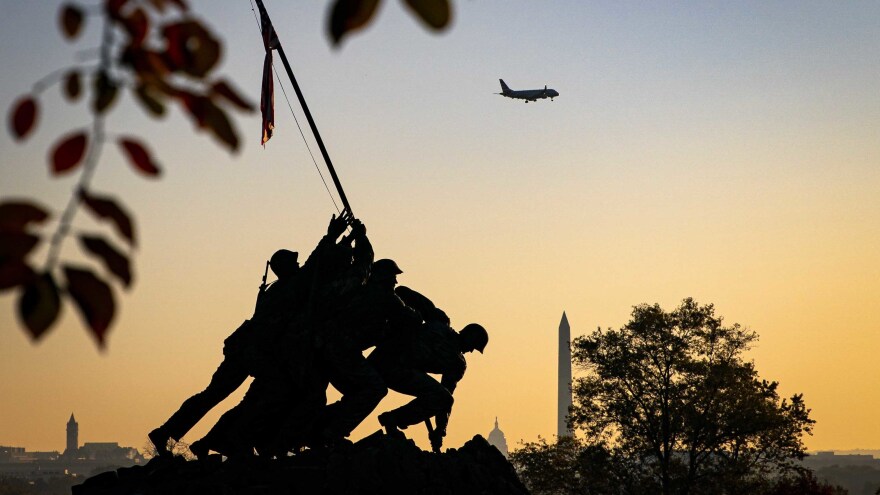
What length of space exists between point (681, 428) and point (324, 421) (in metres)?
20.6

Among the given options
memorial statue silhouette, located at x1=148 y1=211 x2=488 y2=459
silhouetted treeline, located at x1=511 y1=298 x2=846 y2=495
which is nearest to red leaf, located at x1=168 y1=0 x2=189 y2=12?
memorial statue silhouette, located at x1=148 y1=211 x2=488 y2=459

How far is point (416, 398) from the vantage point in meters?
16.2

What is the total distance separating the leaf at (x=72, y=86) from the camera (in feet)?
8.75

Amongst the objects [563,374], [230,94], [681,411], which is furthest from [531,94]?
[230,94]

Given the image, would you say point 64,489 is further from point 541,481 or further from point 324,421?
point 324,421

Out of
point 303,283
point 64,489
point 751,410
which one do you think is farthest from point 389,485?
point 64,489

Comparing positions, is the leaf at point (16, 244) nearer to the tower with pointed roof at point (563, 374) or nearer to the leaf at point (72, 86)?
the leaf at point (72, 86)

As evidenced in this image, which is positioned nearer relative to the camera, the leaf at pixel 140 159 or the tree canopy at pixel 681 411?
the leaf at pixel 140 159

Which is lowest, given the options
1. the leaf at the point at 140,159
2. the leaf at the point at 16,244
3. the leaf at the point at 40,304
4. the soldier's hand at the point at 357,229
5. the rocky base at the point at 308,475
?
the leaf at the point at 40,304

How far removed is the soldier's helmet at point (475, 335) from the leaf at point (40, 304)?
47.0ft

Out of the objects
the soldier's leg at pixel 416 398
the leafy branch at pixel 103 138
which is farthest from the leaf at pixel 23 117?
the soldier's leg at pixel 416 398

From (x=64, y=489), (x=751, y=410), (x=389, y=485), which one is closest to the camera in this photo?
(x=389, y=485)

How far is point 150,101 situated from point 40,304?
0.45 meters

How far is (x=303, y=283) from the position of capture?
1575 centimetres
